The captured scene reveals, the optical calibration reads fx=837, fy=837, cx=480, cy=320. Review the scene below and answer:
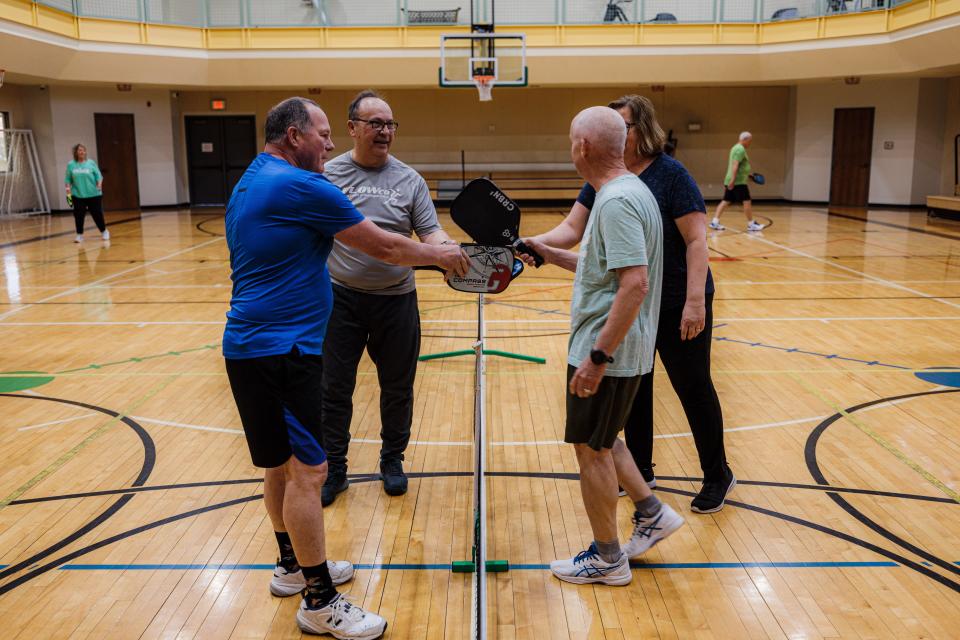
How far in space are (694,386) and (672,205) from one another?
84cm

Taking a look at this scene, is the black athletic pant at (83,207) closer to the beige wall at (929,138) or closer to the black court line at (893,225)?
the black court line at (893,225)

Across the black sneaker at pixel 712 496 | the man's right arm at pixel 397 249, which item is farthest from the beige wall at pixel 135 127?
the black sneaker at pixel 712 496

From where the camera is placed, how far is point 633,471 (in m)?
3.36

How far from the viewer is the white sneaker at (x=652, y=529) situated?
3449mm

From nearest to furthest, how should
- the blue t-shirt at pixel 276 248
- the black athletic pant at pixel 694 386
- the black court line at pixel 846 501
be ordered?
the blue t-shirt at pixel 276 248, the black court line at pixel 846 501, the black athletic pant at pixel 694 386

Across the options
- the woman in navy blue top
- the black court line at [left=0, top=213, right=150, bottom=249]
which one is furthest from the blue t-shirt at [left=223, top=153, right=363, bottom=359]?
the black court line at [left=0, top=213, right=150, bottom=249]

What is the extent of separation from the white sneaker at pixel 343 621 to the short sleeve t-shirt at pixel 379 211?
154 cm

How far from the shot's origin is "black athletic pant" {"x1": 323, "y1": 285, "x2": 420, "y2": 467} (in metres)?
4.03

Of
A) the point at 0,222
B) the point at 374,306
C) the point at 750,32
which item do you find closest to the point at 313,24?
the point at 0,222

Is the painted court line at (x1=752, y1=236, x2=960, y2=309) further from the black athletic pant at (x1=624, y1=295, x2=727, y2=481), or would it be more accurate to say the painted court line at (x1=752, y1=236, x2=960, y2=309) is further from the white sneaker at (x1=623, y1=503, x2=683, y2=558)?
the white sneaker at (x1=623, y1=503, x2=683, y2=558)

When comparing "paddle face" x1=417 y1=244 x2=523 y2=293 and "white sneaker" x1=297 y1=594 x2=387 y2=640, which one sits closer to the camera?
"white sneaker" x1=297 y1=594 x2=387 y2=640

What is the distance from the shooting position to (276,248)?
277 centimetres

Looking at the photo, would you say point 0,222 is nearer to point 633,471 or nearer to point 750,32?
point 750,32

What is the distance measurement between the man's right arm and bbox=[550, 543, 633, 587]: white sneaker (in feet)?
4.10
